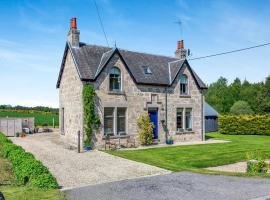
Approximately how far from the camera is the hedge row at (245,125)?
117 feet

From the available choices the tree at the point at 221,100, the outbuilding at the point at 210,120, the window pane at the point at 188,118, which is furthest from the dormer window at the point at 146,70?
the tree at the point at 221,100

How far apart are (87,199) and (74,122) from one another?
13829mm

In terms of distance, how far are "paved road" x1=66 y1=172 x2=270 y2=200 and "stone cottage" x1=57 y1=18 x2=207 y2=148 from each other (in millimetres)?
10455

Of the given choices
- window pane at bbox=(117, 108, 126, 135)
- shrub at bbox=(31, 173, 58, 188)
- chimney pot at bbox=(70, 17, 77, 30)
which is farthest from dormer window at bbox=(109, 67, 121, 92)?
shrub at bbox=(31, 173, 58, 188)

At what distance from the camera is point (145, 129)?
75.4 ft

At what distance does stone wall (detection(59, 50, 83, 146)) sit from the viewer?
71.2 feet

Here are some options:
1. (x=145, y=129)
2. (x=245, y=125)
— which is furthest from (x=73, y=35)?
(x=245, y=125)

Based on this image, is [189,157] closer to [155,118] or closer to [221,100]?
[155,118]

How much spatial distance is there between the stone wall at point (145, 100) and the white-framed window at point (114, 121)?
0.41 meters

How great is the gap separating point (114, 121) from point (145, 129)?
2751 millimetres

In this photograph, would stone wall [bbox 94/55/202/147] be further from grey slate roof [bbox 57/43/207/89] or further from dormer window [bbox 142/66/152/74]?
dormer window [bbox 142/66/152/74]

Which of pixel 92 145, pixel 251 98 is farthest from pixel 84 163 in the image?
pixel 251 98

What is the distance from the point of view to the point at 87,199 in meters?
9.19

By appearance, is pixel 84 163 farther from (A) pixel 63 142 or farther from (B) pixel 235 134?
(B) pixel 235 134
